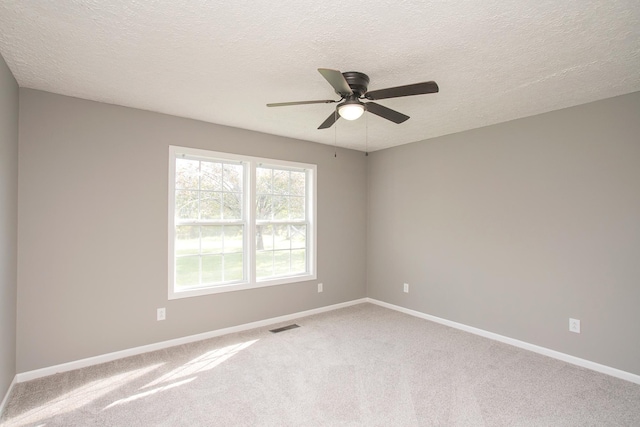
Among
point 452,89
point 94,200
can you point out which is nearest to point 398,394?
point 452,89

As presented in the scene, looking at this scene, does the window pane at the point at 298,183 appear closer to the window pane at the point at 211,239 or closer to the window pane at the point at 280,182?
the window pane at the point at 280,182

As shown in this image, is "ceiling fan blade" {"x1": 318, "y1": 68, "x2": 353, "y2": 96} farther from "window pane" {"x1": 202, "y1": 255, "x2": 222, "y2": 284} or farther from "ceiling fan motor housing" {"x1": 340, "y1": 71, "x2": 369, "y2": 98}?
"window pane" {"x1": 202, "y1": 255, "x2": 222, "y2": 284}

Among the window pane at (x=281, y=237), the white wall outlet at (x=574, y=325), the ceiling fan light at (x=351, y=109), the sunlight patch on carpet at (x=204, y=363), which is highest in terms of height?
the ceiling fan light at (x=351, y=109)

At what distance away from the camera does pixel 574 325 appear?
318cm

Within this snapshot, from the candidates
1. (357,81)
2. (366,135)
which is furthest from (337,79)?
(366,135)

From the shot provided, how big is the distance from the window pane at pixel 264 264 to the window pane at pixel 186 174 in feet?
3.90

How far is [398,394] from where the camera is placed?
256 cm

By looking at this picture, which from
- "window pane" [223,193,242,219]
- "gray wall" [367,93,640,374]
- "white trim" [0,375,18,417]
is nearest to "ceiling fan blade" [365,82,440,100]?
"gray wall" [367,93,640,374]

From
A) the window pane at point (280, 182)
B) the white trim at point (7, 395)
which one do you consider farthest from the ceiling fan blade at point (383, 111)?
the white trim at point (7, 395)

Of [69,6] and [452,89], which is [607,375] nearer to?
[452,89]

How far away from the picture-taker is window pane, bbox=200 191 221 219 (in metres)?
3.80

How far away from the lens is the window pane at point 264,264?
4258 mm

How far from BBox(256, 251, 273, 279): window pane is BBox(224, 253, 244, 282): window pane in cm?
23

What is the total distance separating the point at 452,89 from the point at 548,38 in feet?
2.69
